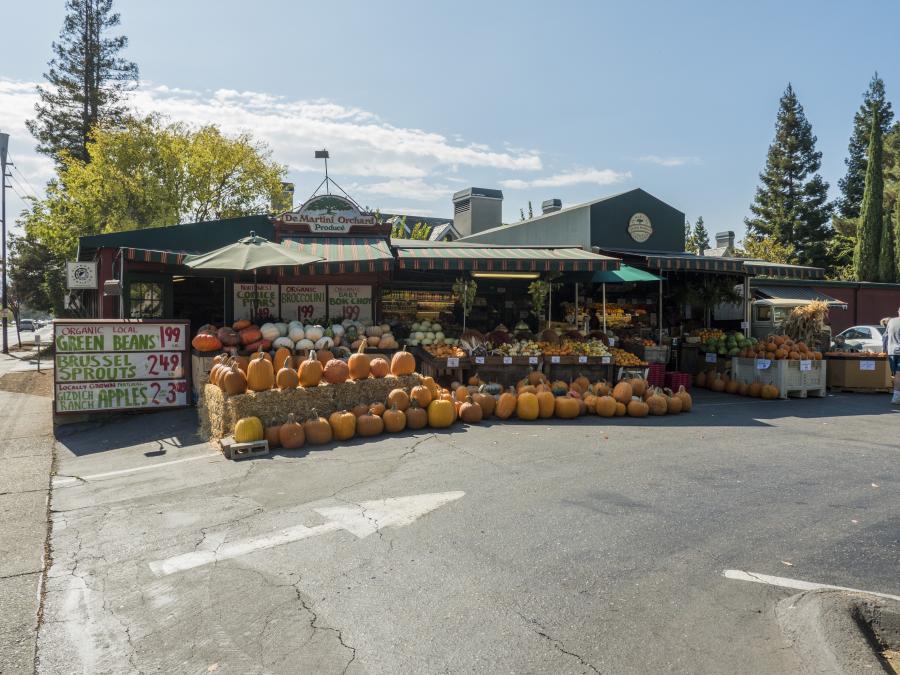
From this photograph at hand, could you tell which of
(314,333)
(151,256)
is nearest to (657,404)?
(314,333)

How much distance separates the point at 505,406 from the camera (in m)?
9.40

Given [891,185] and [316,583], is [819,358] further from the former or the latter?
[891,185]

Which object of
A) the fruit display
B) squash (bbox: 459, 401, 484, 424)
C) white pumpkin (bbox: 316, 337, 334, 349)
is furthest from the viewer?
the fruit display

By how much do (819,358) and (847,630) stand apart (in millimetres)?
11544

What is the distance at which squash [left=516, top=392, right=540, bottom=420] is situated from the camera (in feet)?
30.7

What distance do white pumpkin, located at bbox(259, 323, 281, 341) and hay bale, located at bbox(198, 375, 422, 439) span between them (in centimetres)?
192

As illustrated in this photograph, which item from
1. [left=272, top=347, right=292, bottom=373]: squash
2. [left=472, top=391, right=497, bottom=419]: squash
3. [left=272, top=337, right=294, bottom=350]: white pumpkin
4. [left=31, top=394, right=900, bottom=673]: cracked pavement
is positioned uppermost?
[left=272, top=337, right=294, bottom=350]: white pumpkin

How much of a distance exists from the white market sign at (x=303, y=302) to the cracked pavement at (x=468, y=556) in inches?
220

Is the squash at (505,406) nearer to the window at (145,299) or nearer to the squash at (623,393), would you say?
the squash at (623,393)

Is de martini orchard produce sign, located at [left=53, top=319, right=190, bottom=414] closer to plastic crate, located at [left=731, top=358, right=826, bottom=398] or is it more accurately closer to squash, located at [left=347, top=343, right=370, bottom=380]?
squash, located at [left=347, top=343, right=370, bottom=380]

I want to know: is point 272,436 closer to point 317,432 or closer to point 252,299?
point 317,432

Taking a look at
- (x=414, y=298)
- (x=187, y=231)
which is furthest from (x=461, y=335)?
(x=187, y=231)

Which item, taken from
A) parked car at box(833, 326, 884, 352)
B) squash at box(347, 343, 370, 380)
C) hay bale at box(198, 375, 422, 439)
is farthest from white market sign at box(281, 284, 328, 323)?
parked car at box(833, 326, 884, 352)

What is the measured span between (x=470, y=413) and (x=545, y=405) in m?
1.33
